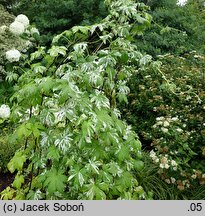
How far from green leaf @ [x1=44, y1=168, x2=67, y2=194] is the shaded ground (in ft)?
5.15

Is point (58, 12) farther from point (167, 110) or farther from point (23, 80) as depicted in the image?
→ point (23, 80)

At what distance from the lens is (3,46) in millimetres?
5805

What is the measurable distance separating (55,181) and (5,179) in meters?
1.81

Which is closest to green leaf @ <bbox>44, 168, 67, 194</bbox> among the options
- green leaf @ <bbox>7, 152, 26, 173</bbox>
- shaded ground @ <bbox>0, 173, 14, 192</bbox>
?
green leaf @ <bbox>7, 152, 26, 173</bbox>

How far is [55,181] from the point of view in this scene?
2.60 m

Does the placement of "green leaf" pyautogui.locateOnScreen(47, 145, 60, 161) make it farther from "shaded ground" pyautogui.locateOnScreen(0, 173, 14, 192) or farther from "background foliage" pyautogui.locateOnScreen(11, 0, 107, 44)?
"background foliage" pyautogui.locateOnScreen(11, 0, 107, 44)

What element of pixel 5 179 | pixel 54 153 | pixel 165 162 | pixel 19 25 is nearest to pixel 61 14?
pixel 19 25

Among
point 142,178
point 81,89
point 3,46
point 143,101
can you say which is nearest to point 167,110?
point 143,101

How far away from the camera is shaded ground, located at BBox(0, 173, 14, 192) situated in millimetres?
4073

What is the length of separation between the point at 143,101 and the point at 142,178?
5.46 ft

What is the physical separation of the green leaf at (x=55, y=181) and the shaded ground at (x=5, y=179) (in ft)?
5.15

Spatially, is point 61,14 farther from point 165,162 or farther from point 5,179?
point 165,162

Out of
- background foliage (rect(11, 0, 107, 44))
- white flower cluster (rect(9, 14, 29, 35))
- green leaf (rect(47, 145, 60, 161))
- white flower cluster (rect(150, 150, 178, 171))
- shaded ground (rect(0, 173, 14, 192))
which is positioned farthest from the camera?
background foliage (rect(11, 0, 107, 44))

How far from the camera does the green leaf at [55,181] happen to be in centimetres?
258
